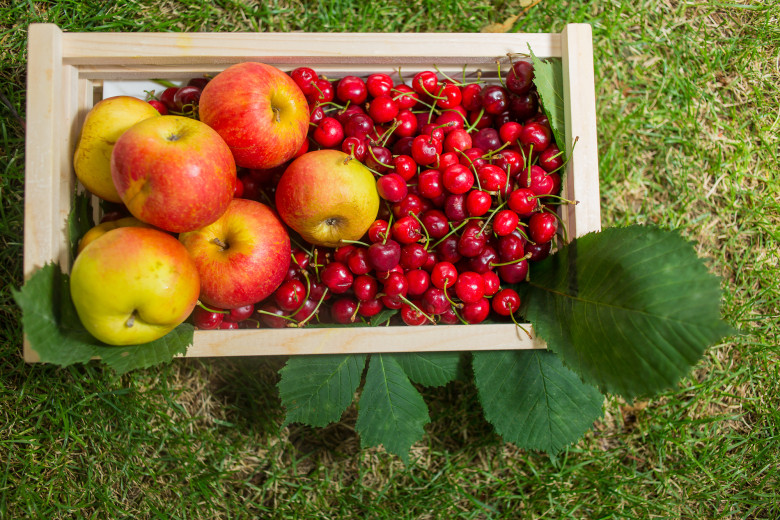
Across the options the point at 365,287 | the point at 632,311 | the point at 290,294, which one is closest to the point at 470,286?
the point at 365,287

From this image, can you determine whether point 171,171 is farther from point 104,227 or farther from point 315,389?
point 315,389

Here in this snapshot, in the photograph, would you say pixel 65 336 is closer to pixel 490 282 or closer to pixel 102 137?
pixel 102 137

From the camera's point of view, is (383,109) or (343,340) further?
(383,109)

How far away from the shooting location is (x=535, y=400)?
1430 millimetres

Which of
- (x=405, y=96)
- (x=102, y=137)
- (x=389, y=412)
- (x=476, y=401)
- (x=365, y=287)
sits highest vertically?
(x=405, y=96)

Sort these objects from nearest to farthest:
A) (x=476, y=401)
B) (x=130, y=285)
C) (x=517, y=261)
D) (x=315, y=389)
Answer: (x=130, y=285) → (x=517, y=261) → (x=315, y=389) → (x=476, y=401)

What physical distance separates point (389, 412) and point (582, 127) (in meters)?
0.95

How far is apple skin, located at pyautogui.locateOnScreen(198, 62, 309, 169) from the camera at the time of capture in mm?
1232

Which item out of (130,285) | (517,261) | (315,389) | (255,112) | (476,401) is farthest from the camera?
(476,401)

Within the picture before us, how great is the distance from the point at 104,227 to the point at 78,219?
9 cm

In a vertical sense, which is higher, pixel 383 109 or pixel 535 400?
pixel 383 109

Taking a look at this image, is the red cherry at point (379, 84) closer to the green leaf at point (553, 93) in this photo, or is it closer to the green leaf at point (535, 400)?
the green leaf at point (553, 93)

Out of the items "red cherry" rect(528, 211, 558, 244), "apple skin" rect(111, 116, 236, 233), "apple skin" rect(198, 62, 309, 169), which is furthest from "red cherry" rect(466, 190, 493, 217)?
"apple skin" rect(111, 116, 236, 233)

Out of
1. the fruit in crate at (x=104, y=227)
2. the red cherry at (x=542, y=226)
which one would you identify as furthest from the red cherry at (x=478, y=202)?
the fruit in crate at (x=104, y=227)
